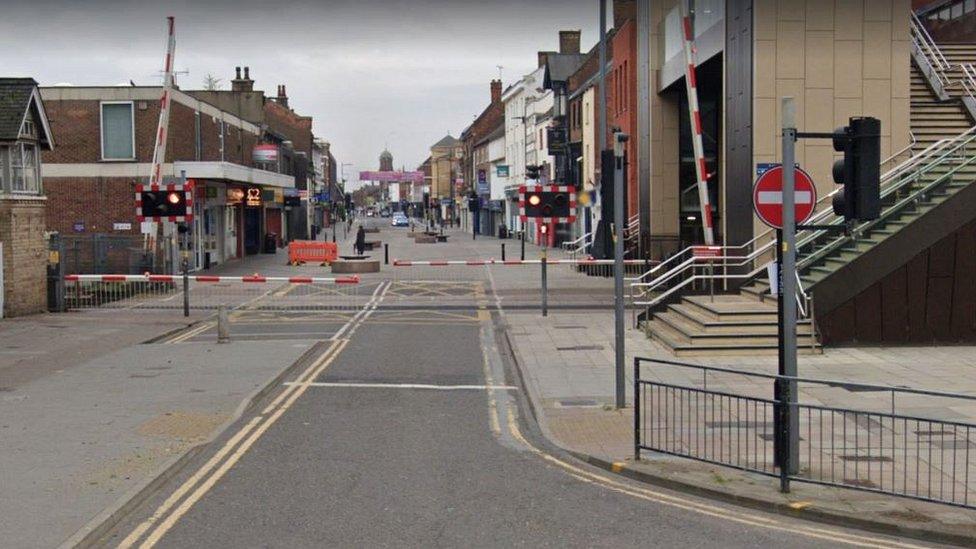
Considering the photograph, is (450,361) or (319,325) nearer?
(450,361)

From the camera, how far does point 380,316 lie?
26828 millimetres

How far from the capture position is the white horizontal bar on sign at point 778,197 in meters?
10.0

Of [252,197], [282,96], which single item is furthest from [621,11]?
[282,96]

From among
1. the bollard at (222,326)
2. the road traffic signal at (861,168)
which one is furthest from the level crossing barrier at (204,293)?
the road traffic signal at (861,168)

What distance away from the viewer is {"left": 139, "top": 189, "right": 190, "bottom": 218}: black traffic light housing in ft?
87.5

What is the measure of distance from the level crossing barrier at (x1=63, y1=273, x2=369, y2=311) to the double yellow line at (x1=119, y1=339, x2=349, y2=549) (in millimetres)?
12460

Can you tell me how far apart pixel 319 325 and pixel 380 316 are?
2306 mm

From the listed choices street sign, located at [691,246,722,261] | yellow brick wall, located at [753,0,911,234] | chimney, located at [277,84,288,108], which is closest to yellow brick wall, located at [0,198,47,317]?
street sign, located at [691,246,722,261]

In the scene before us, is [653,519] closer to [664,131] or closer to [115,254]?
[664,131]

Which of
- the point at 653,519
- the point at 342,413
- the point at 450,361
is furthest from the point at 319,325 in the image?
the point at 653,519

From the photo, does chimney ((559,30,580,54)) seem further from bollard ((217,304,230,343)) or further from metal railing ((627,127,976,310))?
bollard ((217,304,230,343))

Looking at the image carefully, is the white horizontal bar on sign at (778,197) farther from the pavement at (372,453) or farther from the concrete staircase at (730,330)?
the concrete staircase at (730,330)

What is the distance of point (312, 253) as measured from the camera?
4784 centimetres

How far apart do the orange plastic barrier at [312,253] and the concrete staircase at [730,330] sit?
28613mm
